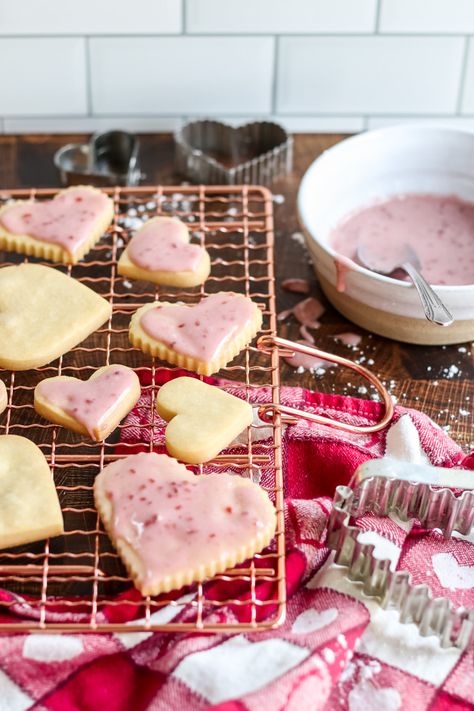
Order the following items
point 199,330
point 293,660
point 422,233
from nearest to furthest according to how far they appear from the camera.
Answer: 1. point 293,660
2. point 199,330
3. point 422,233

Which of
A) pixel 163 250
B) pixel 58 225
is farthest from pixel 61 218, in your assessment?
pixel 163 250

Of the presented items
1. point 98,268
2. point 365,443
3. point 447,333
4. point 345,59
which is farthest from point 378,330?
point 345,59

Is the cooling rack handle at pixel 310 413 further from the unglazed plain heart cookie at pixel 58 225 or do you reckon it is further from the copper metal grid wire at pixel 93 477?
the unglazed plain heart cookie at pixel 58 225

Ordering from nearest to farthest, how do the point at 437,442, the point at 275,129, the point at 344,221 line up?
the point at 437,442 → the point at 344,221 → the point at 275,129

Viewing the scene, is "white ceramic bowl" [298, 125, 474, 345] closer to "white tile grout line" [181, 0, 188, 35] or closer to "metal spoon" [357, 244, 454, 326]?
"metal spoon" [357, 244, 454, 326]

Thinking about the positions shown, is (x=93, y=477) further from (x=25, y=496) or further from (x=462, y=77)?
(x=462, y=77)

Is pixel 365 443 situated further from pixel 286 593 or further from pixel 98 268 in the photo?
pixel 98 268

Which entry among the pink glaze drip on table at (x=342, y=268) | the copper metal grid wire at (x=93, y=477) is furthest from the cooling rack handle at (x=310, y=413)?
the pink glaze drip on table at (x=342, y=268)
